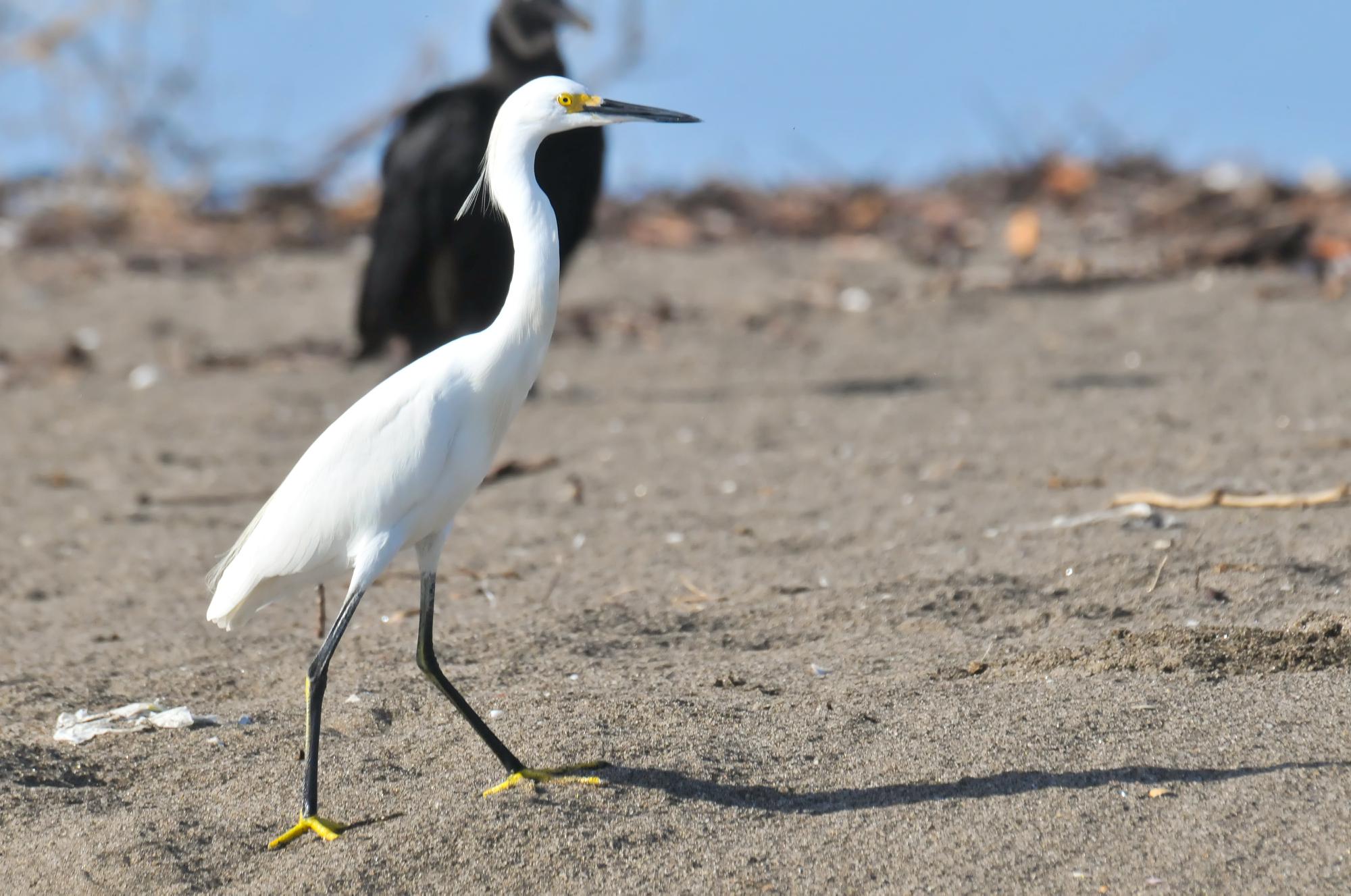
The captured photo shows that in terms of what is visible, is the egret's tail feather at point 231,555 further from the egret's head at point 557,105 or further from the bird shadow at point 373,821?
the egret's head at point 557,105

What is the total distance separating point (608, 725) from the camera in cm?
358

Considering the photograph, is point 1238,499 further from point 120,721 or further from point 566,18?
point 566,18

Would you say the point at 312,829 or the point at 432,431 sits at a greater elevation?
the point at 432,431

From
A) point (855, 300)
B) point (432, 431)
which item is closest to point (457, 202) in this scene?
point (855, 300)

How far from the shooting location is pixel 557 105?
3475mm

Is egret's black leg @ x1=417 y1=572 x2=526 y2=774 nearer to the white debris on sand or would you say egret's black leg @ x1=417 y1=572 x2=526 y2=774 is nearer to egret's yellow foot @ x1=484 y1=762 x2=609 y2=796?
egret's yellow foot @ x1=484 y1=762 x2=609 y2=796

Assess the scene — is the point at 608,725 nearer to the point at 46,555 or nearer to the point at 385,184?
the point at 46,555

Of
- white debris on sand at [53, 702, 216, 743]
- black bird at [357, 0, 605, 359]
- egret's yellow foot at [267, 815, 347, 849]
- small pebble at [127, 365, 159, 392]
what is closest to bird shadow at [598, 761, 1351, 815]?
egret's yellow foot at [267, 815, 347, 849]

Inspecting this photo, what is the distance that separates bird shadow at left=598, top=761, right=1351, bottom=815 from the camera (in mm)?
3180

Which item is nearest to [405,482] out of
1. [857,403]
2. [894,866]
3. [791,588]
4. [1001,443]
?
[894,866]

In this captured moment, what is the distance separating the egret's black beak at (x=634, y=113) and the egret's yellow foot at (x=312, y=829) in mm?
1635

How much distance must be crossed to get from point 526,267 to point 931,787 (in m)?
1.39

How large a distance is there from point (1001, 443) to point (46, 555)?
373cm

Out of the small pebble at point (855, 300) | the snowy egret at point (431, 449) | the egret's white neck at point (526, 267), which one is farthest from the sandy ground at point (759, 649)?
the small pebble at point (855, 300)
